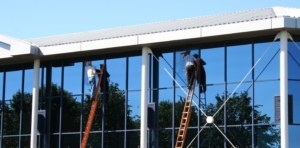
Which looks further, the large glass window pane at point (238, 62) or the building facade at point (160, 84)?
the large glass window pane at point (238, 62)

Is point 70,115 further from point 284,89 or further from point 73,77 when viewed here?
point 284,89

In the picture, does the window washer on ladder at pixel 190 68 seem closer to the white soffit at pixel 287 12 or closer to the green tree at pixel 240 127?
the green tree at pixel 240 127

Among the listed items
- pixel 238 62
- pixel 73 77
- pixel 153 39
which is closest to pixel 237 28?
pixel 238 62

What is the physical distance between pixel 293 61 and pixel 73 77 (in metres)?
10.4

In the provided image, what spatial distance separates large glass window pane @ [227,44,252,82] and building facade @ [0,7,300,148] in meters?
0.04

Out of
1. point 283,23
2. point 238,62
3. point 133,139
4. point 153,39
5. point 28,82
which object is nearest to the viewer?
point 283,23

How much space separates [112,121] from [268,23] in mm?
8542

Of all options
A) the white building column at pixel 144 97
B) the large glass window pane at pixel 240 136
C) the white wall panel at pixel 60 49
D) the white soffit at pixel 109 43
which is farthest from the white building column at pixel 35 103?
the large glass window pane at pixel 240 136

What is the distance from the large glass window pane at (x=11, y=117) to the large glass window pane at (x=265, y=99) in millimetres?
12253

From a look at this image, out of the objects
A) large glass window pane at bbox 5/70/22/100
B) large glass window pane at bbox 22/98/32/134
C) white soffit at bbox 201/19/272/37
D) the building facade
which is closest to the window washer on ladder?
the building facade

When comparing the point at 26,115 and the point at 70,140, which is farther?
the point at 26,115

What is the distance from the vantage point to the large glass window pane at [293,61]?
27922 millimetres

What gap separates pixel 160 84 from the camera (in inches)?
1209

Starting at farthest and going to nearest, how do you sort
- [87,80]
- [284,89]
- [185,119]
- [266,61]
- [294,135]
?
[87,80] → [185,119] → [266,61] → [294,135] → [284,89]
